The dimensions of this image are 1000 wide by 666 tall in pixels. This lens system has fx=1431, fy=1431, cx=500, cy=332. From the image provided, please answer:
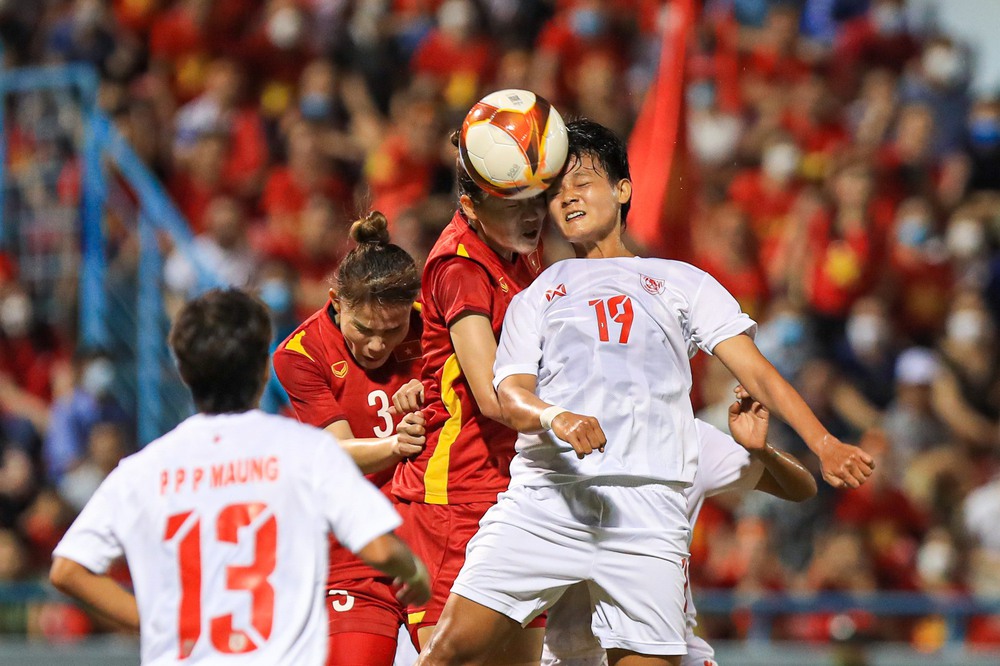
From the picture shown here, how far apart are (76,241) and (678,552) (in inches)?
335

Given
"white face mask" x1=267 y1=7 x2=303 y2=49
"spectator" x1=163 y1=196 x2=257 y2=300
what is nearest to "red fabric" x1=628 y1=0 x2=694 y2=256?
"spectator" x1=163 y1=196 x2=257 y2=300

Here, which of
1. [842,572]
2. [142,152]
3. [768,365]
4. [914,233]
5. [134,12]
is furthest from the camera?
[134,12]

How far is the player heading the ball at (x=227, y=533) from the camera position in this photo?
3404 millimetres

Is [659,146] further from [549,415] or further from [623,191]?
[549,415]

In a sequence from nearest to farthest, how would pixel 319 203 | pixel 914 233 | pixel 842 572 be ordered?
pixel 842 572 → pixel 914 233 → pixel 319 203

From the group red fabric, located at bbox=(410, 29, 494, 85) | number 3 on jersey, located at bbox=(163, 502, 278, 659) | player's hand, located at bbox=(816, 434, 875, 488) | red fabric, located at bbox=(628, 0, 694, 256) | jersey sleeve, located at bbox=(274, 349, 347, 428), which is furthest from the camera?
red fabric, located at bbox=(410, 29, 494, 85)

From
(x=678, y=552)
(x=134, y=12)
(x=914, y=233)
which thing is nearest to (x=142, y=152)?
(x=134, y=12)

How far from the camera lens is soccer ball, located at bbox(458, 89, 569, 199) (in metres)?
4.49

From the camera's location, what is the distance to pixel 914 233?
9523mm

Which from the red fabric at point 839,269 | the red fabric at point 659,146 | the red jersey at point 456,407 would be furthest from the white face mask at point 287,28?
the red jersey at point 456,407

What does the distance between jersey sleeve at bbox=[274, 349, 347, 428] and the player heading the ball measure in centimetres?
156

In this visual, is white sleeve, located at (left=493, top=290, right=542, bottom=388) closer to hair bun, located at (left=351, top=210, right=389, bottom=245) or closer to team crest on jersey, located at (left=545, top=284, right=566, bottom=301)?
team crest on jersey, located at (left=545, top=284, right=566, bottom=301)

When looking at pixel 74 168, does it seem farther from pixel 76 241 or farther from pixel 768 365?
pixel 768 365

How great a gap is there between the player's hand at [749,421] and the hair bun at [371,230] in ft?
4.87
